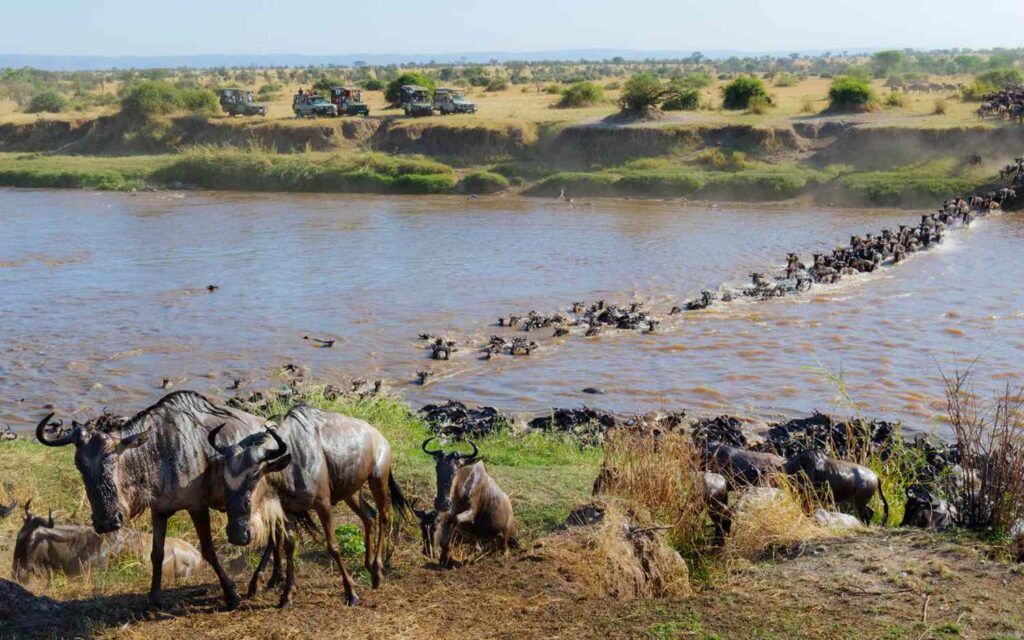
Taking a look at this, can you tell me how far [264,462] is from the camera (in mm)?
6020

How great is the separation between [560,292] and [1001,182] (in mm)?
16273

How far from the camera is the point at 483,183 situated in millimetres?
36188

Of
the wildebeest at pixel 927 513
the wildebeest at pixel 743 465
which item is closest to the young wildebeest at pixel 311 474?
the wildebeest at pixel 743 465

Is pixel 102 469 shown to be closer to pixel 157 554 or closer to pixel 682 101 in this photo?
pixel 157 554

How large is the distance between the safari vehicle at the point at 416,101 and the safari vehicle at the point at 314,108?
2912 millimetres

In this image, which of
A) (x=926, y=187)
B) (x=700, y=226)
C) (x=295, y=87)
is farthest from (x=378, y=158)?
(x=295, y=87)

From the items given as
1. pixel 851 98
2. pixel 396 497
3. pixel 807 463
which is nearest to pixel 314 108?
pixel 851 98

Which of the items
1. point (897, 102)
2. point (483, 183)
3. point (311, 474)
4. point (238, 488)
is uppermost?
point (897, 102)

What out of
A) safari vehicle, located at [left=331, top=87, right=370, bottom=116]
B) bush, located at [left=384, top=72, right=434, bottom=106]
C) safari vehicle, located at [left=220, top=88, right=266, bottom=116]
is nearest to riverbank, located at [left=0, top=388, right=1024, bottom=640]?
safari vehicle, located at [left=331, top=87, right=370, bottom=116]

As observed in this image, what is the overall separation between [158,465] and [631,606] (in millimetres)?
2805

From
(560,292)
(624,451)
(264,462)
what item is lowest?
(560,292)

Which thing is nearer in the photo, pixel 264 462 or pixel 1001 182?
pixel 264 462

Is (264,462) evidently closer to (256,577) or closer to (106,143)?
(256,577)

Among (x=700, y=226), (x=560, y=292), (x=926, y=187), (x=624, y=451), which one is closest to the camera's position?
(x=624, y=451)
